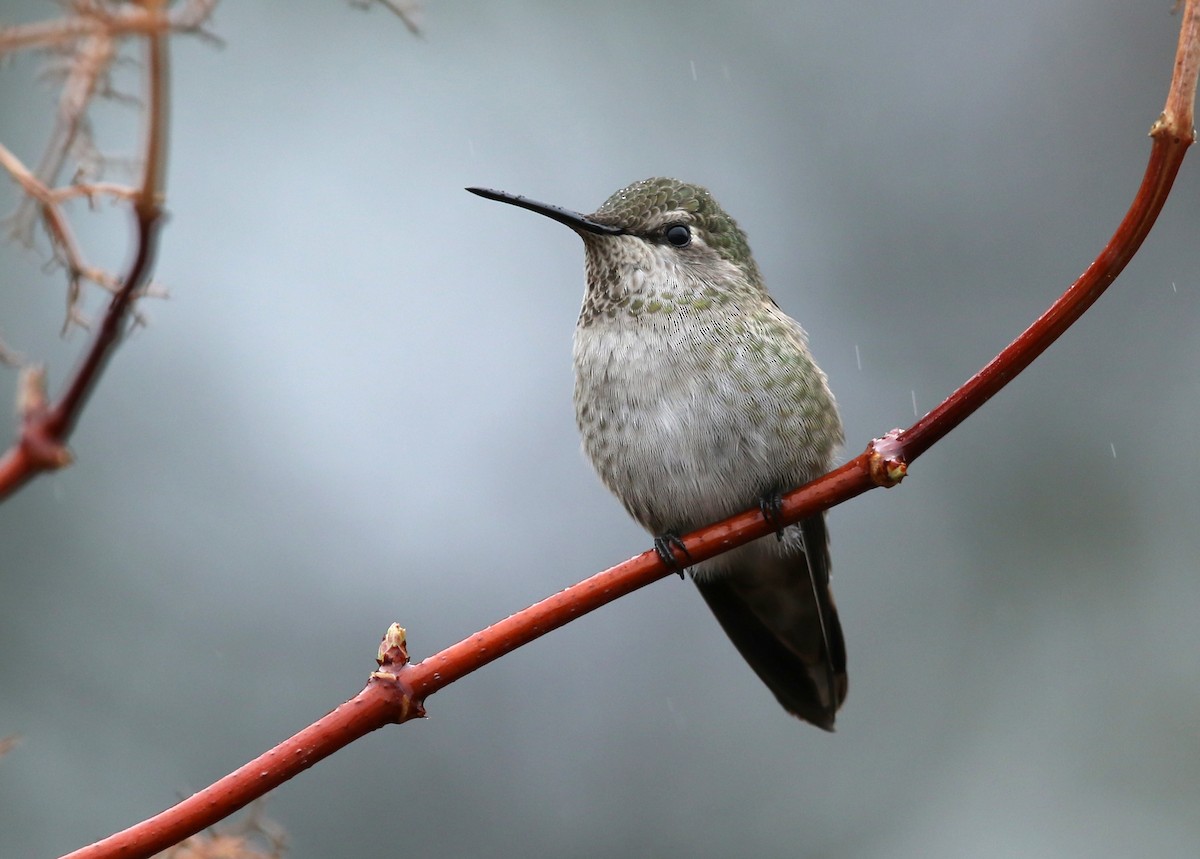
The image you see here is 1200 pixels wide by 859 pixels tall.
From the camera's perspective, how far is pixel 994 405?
347 inches

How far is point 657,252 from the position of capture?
12.3ft

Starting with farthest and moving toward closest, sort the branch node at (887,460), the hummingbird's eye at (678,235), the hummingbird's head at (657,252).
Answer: the hummingbird's eye at (678,235) → the hummingbird's head at (657,252) → the branch node at (887,460)

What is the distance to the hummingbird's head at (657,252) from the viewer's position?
3660 millimetres

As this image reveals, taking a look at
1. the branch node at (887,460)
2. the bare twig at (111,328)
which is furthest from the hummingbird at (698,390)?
the bare twig at (111,328)

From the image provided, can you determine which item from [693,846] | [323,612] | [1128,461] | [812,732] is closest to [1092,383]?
[1128,461]

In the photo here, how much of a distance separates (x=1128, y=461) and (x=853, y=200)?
307 cm

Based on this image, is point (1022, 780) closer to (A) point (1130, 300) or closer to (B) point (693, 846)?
(B) point (693, 846)

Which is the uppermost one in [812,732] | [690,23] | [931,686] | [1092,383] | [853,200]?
[690,23]

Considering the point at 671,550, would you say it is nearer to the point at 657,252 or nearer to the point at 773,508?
the point at 773,508

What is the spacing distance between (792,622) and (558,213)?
68.7 inches

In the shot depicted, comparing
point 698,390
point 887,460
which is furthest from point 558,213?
point 887,460

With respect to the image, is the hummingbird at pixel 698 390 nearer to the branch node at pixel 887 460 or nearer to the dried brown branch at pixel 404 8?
the branch node at pixel 887 460

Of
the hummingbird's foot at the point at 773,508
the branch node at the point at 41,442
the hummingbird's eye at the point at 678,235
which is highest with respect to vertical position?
the hummingbird's eye at the point at 678,235

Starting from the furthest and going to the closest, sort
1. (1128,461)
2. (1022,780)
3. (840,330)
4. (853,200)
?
(853,200) → (840,330) → (1128,461) → (1022,780)
